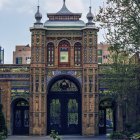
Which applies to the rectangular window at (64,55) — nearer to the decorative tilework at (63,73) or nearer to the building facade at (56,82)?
the building facade at (56,82)

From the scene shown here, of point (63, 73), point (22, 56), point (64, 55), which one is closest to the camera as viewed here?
point (63, 73)

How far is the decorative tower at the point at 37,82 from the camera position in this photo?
5028 centimetres

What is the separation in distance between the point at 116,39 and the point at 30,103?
2390 centimetres

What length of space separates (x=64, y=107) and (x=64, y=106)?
11cm

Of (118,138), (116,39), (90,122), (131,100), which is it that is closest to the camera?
(116,39)

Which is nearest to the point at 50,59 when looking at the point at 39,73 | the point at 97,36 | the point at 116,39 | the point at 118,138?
the point at 39,73

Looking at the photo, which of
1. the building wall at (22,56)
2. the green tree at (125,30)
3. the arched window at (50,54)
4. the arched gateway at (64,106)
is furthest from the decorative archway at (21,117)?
the building wall at (22,56)

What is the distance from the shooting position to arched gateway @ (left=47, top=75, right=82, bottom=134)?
52.3m

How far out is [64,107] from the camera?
52.3m

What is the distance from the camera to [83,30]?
51.2 meters

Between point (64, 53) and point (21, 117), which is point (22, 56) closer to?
point (21, 117)

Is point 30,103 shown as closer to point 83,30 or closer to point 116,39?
point 83,30

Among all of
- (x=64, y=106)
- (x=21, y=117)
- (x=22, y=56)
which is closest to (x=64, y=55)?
(x=64, y=106)

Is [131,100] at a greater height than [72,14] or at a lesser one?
lesser
